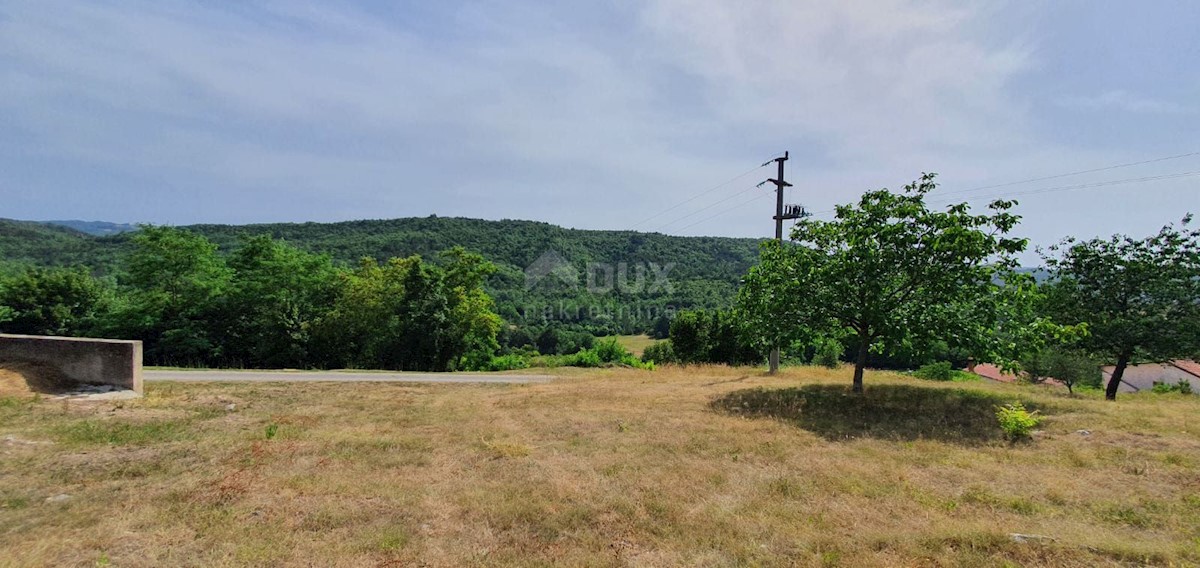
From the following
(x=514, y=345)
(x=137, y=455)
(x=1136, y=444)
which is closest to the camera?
(x=137, y=455)

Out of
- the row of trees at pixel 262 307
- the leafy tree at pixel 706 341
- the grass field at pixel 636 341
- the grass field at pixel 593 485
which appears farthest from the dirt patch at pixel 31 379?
the grass field at pixel 636 341

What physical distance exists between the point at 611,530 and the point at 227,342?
122 feet

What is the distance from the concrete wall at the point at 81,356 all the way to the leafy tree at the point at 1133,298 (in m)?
27.6

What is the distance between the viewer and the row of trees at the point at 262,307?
33781 mm

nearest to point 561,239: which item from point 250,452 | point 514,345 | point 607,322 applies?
point 607,322

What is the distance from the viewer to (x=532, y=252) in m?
106

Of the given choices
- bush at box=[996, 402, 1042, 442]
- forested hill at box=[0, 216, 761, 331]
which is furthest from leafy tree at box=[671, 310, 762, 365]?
forested hill at box=[0, 216, 761, 331]

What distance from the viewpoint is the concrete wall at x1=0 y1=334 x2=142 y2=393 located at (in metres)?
13.6

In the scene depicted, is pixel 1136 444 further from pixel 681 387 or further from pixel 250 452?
pixel 250 452

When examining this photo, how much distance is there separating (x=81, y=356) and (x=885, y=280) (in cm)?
2108

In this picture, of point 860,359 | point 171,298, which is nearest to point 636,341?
point 171,298

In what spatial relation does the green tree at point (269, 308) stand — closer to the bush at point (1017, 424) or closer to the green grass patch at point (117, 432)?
the green grass patch at point (117, 432)

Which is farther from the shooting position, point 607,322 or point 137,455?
point 607,322

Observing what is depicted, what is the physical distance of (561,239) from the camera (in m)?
117
